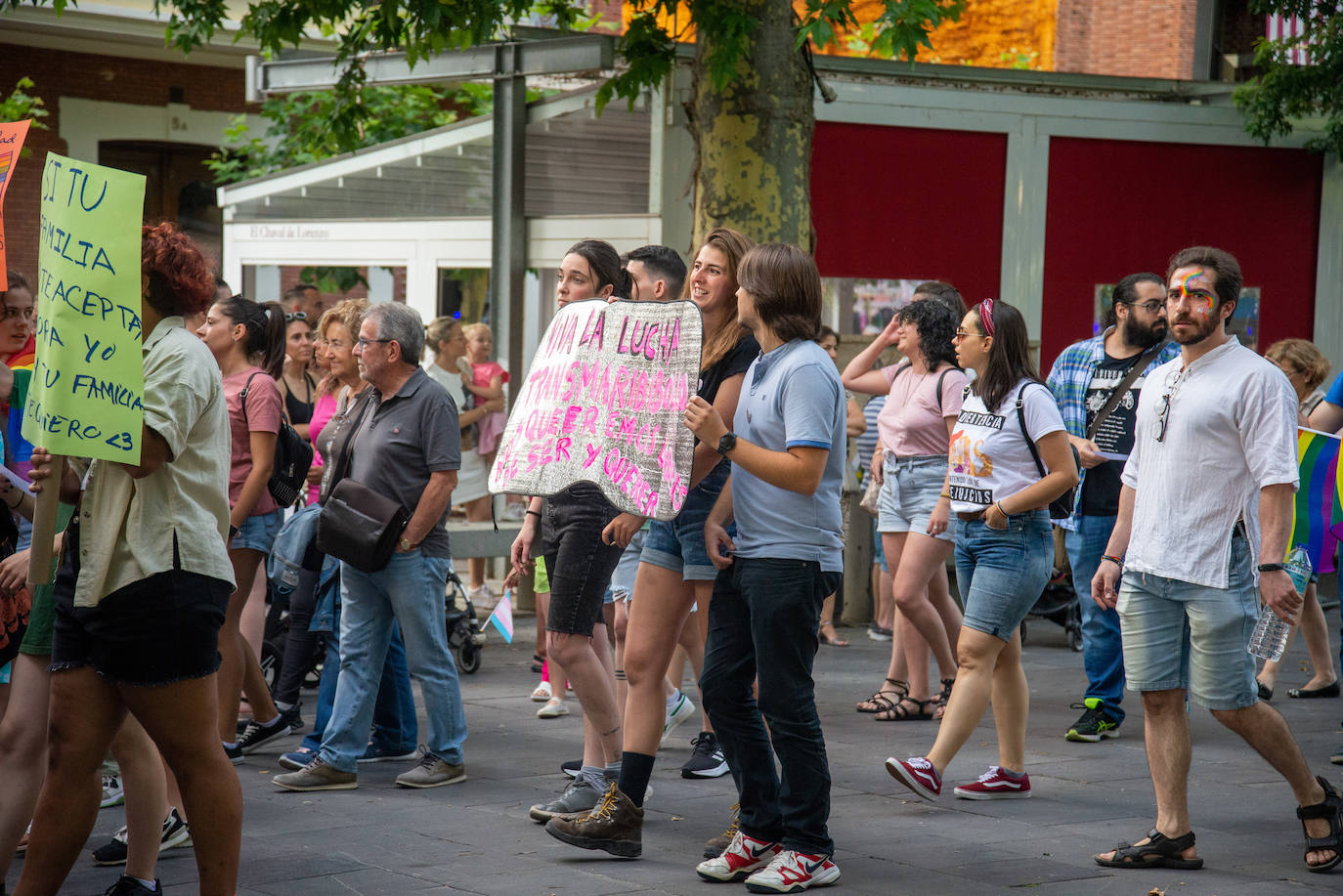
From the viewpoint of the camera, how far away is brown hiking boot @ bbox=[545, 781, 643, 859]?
201 inches

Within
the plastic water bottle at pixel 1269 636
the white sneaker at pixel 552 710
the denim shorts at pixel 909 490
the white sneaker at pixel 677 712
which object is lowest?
the white sneaker at pixel 552 710

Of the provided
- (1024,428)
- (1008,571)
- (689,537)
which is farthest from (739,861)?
(1024,428)

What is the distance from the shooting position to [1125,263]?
44.0ft

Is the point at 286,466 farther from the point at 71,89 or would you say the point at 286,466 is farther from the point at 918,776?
the point at 71,89

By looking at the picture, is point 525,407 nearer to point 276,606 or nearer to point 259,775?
Result: point 259,775

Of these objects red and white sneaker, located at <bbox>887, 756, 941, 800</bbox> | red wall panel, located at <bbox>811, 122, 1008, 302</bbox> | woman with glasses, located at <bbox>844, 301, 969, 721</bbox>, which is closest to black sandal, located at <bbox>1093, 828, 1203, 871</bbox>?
red and white sneaker, located at <bbox>887, 756, 941, 800</bbox>

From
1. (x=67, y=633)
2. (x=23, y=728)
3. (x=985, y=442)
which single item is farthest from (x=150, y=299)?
(x=985, y=442)

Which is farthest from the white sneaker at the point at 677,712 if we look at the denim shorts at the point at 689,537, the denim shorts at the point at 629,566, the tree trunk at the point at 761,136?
the tree trunk at the point at 761,136

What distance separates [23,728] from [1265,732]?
3.88m

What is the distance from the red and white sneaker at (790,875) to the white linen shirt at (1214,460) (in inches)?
58.3

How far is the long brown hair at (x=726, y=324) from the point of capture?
529cm

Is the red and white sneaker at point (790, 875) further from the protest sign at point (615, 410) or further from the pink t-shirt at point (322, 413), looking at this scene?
the pink t-shirt at point (322, 413)

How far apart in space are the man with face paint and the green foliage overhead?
839cm

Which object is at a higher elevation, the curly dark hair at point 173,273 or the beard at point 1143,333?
the curly dark hair at point 173,273
